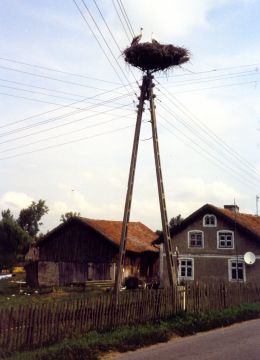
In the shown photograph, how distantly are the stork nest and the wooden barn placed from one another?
64.0 ft

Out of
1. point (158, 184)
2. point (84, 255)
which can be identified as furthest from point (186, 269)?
point (158, 184)

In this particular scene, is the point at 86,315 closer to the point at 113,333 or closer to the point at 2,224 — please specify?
the point at 113,333

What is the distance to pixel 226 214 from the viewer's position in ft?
103

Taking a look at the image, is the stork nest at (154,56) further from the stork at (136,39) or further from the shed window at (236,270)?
the shed window at (236,270)

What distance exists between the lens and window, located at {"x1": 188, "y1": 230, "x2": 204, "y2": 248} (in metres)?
32.0

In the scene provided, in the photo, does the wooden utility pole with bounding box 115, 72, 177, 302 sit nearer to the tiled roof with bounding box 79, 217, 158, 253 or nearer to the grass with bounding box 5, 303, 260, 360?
the grass with bounding box 5, 303, 260, 360

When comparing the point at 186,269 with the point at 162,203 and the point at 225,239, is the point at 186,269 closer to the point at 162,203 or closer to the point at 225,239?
the point at 225,239

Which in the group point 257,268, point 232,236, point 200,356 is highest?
point 232,236

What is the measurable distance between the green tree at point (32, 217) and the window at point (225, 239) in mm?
46068

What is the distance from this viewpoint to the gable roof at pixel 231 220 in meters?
30.1

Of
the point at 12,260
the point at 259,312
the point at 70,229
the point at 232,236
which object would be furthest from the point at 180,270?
the point at 12,260

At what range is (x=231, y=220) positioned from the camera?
30.8 metres

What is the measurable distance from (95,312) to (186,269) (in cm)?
2001

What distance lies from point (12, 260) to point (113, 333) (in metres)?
46.1
